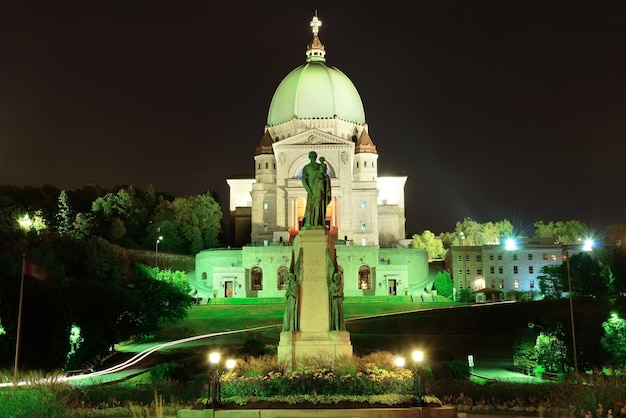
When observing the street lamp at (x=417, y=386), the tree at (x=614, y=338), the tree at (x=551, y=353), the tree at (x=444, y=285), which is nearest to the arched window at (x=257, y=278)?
the tree at (x=444, y=285)

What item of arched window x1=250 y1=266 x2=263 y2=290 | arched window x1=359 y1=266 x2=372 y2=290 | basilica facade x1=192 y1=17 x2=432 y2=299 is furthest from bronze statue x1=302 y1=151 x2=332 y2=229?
arched window x1=359 y1=266 x2=372 y2=290

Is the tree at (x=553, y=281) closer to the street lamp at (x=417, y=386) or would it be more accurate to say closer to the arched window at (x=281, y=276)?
the arched window at (x=281, y=276)

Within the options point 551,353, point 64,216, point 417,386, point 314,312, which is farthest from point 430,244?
point 417,386

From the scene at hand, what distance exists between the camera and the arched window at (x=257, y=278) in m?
81.4

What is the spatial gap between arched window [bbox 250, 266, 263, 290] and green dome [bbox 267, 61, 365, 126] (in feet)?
79.0

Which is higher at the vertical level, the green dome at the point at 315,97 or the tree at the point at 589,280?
Result: the green dome at the point at 315,97

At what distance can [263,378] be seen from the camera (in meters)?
21.2

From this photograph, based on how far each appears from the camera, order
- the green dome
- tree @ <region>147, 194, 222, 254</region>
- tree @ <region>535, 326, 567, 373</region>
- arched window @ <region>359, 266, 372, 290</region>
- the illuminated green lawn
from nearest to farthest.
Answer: tree @ <region>535, 326, 567, 373</region> → the illuminated green lawn → arched window @ <region>359, 266, 372, 290</region> → tree @ <region>147, 194, 222, 254</region> → the green dome

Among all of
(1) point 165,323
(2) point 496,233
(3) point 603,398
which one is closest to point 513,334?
(1) point 165,323

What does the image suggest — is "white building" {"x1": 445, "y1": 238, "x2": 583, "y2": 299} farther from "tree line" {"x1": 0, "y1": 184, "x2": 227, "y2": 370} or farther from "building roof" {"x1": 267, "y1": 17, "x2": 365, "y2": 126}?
"tree line" {"x1": 0, "y1": 184, "x2": 227, "y2": 370}

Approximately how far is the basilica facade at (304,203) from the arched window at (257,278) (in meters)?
0.11

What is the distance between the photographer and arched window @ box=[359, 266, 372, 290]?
8212 cm

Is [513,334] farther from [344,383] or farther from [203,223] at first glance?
[203,223]

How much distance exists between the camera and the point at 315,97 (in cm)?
9675
